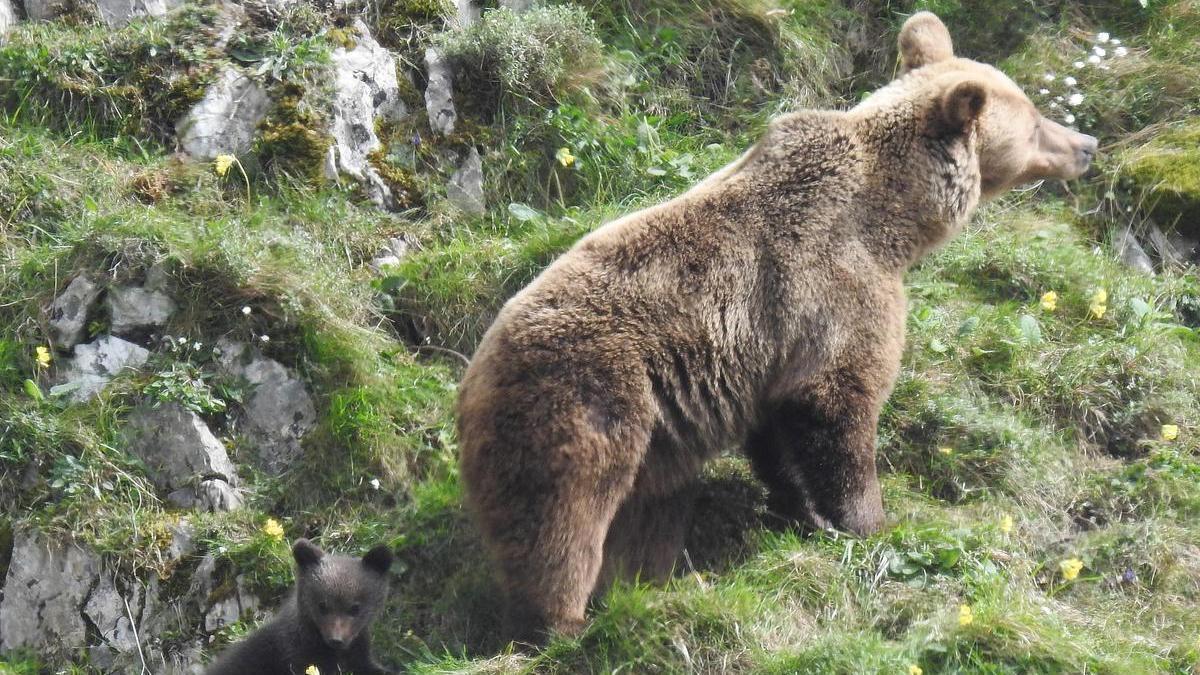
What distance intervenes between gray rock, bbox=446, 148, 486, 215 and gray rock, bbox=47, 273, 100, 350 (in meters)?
2.23

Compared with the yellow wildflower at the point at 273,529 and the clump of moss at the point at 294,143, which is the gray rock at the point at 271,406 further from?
the clump of moss at the point at 294,143

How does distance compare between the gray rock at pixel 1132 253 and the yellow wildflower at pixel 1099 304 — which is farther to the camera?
the gray rock at pixel 1132 253

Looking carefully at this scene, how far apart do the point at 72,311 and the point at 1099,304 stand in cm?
559

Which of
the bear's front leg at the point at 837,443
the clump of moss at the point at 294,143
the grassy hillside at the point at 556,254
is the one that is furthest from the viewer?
the clump of moss at the point at 294,143

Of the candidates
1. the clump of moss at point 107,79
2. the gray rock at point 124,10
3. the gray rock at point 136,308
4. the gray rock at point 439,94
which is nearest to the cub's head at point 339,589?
the gray rock at point 136,308

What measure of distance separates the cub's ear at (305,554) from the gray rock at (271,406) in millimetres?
1004

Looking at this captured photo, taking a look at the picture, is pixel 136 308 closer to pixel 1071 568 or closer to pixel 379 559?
pixel 379 559

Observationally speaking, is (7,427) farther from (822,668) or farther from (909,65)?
(909,65)

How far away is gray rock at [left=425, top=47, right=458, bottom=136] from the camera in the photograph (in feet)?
28.5

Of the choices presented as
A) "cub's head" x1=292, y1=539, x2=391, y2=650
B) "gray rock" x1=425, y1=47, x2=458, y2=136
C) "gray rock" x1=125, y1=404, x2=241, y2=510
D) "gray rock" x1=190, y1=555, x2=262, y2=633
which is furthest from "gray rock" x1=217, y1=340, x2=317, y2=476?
"gray rock" x1=425, y1=47, x2=458, y2=136

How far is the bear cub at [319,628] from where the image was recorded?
589 centimetres

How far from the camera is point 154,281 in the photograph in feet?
23.9

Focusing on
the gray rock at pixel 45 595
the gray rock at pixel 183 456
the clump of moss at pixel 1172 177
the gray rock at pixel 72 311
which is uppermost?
the clump of moss at pixel 1172 177

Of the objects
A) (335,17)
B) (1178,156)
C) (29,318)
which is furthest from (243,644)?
(1178,156)
